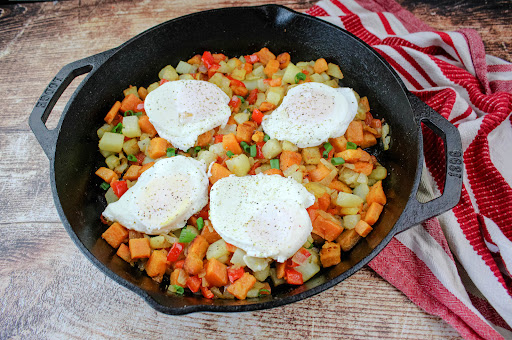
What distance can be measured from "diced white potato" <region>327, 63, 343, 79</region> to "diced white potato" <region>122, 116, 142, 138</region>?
1.57 metres

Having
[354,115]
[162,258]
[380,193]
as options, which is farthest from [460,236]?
[162,258]

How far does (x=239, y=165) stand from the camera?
2.76 meters

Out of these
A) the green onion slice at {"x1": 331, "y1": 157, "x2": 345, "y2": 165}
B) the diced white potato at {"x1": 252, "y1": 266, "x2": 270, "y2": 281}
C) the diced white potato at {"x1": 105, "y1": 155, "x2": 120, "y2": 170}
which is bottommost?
the diced white potato at {"x1": 252, "y1": 266, "x2": 270, "y2": 281}

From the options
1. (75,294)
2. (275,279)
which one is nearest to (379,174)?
(275,279)

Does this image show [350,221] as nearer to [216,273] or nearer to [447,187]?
[447,187]

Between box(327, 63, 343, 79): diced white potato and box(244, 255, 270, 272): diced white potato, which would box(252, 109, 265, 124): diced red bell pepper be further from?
box(244, 255, 270, 272): diced white potato

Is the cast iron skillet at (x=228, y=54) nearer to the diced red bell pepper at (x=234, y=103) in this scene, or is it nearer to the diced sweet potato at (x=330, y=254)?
the diced sweet potato at (x=330, y=254)

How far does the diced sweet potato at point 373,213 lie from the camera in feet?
8.48

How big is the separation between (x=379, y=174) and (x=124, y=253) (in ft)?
5.89

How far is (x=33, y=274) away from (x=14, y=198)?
2.18 ft

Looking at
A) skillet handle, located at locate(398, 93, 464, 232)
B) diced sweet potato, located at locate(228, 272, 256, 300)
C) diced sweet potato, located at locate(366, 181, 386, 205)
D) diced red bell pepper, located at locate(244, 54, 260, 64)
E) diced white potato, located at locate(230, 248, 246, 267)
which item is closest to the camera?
skillet handle, located at locate(398, 93, 464, 232)

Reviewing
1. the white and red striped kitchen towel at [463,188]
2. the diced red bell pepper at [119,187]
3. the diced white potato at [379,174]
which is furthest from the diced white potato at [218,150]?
the white and red striped kitchen towel at [463,188]

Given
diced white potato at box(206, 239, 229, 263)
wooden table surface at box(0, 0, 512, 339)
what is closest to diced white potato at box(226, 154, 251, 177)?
diced white potato at box(206, 239, 229, 263)

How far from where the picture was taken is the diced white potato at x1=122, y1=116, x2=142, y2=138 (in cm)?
297
